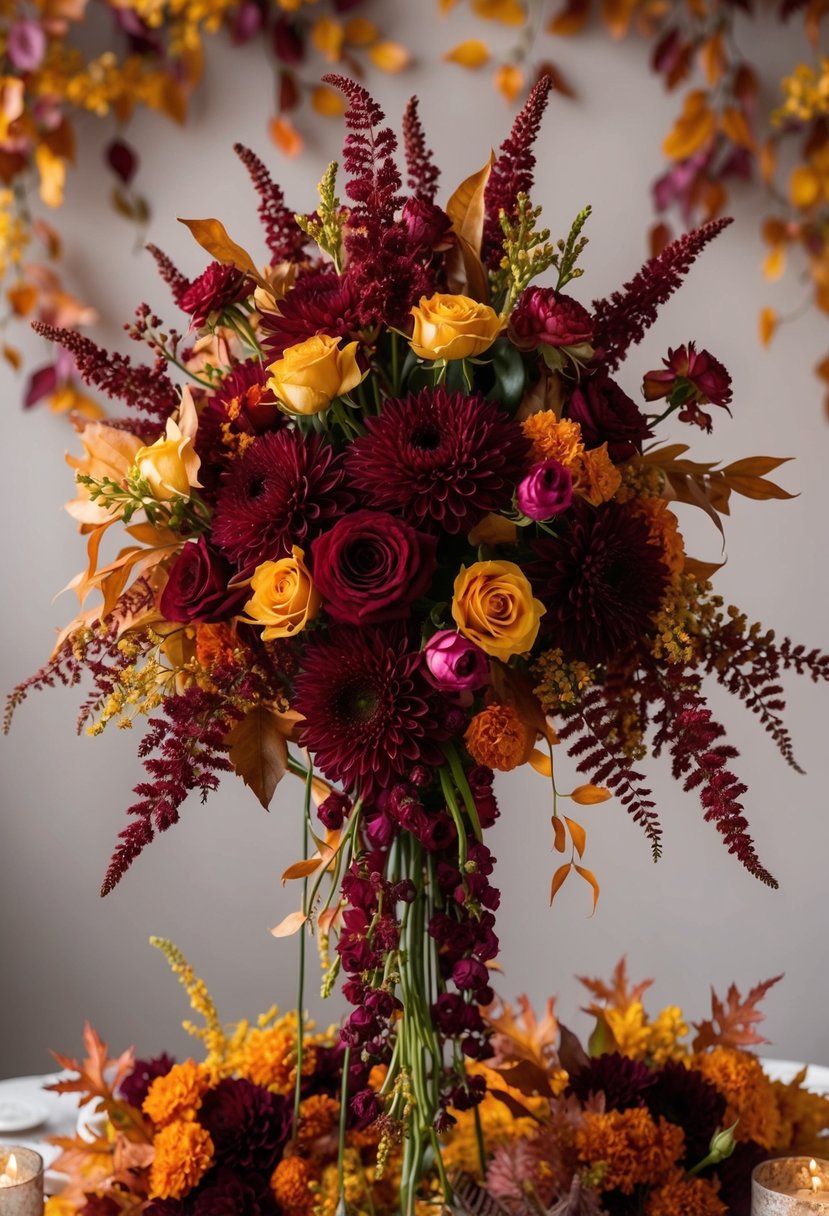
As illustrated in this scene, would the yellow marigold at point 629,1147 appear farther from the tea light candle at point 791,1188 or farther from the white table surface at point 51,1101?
the white table surface at point 51,1101

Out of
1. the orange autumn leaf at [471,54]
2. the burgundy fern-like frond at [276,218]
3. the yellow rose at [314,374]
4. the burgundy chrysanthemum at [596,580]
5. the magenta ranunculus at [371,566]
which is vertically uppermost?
the orange autumn leaf at [471,54]

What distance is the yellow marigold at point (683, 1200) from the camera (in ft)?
2.79

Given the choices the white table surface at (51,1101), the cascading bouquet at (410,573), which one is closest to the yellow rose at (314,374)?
the cascading bouquet at (410,573)

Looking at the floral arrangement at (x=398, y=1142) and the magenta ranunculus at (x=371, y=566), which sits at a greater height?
the magenta ranunculus at (x=371, y=566)

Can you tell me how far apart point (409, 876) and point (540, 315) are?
0.38 m

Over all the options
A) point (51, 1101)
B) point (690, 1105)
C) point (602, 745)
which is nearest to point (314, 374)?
point (602, 745)

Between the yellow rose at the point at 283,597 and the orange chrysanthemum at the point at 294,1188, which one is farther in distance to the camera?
the orange chrysanthemum at the point at 294,1188

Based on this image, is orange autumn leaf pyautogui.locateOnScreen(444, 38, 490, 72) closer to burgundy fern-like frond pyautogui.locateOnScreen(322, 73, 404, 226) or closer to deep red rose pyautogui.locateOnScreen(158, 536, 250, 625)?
burgundy fern-like frond pyautogui.locateOnScreen(322, 73, 404, 226)

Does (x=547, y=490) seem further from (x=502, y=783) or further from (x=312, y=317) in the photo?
(x=502, y=783)

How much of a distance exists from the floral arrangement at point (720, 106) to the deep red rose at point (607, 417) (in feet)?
4.20

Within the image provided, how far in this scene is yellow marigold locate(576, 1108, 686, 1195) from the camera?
857 millimetres

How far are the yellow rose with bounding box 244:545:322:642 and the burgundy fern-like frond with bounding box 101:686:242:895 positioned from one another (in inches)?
2.8

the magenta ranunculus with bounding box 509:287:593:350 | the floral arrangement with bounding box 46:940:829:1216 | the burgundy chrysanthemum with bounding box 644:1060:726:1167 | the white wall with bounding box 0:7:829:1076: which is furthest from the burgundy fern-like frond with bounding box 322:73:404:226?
the white wall with bounding box 0:7:829:1076

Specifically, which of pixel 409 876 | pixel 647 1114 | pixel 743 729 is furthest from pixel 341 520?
pixel 743 729
